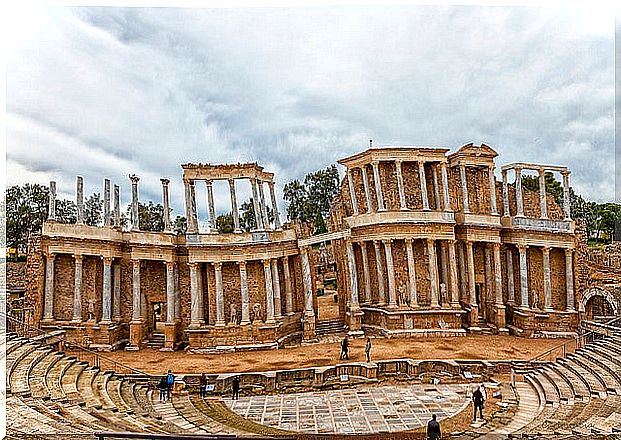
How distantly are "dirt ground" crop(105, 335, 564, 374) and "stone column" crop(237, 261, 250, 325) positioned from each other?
2214 millimetres

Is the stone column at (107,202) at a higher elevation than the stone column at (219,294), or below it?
higher

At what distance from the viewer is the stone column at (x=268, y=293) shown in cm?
2686

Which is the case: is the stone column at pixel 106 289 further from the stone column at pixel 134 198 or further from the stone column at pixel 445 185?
the stone column at pixel 445 185

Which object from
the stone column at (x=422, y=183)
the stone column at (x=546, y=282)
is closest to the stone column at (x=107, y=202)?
the stone column at (x=422, y=183)

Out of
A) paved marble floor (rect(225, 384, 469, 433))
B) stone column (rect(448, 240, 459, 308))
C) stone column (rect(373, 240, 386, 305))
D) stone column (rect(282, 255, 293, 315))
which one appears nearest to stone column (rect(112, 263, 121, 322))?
stone column (rect(282, 255, 293, 315))

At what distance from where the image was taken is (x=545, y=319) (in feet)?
89.6

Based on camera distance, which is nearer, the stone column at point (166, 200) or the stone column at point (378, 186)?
the stone column at point (166, 200)

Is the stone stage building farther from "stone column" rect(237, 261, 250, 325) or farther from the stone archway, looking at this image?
the stone archway

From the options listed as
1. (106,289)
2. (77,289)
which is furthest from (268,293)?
(77,289)

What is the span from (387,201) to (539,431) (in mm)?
17415

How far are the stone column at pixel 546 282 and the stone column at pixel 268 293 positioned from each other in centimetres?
1469

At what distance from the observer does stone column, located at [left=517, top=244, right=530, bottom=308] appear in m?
28.2

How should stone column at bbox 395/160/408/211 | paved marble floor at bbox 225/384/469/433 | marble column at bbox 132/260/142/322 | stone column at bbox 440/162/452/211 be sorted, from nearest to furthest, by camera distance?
paved marble floor at bbox 225/384/469/433
marble column at bbox 132/260/142/322
stone column at bbox 395/160/408/211
stone column at bbox 440/162/452/211


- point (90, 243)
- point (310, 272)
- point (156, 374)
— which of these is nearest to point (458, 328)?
point (310, 272)
